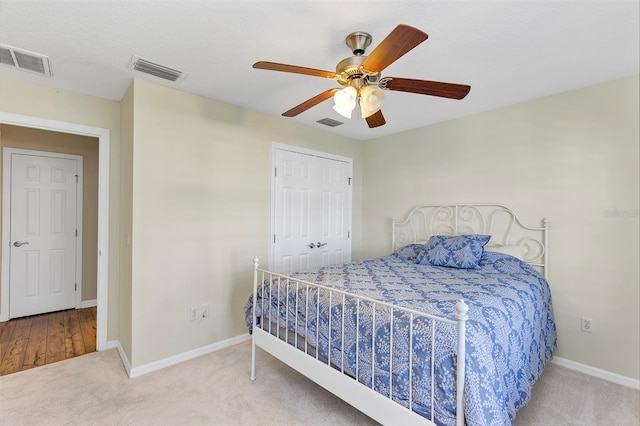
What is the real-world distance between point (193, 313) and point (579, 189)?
3.60 meters

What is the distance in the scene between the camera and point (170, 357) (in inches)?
104

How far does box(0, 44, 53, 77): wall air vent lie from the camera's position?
2046 mm

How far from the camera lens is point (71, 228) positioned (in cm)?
391

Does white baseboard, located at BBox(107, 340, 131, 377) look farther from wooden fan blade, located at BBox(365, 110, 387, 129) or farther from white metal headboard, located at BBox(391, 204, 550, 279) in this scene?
white metal headboard, located at BBox(391, 204, 550, 279)

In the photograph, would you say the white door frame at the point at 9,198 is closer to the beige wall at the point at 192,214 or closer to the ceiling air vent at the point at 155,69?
the beige wall at the point at 192,214

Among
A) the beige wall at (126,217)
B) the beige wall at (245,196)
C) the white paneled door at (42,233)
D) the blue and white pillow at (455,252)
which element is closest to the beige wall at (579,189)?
the beige wall at (245,196)

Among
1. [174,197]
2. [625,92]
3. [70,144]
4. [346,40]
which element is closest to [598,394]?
[625,92]

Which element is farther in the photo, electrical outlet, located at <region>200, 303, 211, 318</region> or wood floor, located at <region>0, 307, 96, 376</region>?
electrical outlet, located at <region>200, 303, 211, 318</region>

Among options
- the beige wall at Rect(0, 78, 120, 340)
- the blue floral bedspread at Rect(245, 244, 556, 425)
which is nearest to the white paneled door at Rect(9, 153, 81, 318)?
the beige wall at Rect(0, 78, 120, 340)

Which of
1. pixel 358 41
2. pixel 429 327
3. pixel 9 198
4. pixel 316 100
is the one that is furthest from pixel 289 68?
pixel 9 198

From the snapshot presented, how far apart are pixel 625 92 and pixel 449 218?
5.70ft

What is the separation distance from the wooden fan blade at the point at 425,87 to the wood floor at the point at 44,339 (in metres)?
3.48

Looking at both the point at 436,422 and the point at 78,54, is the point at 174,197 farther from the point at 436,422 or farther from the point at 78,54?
the point at 436,422

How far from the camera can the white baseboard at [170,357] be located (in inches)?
96.4
